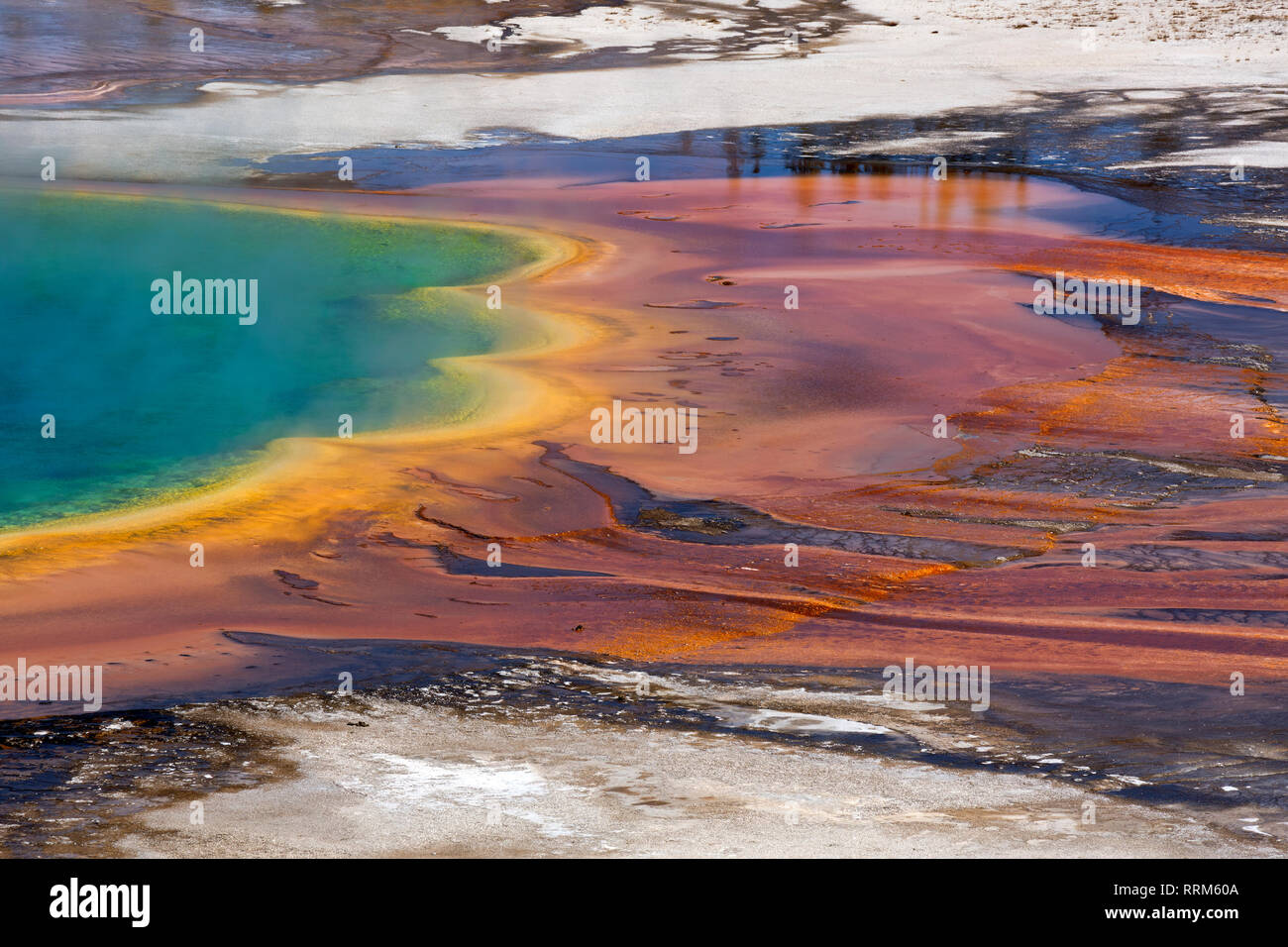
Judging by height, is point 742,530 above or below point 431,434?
below

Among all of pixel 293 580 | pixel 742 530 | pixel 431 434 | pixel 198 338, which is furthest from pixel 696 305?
pixel 293 580

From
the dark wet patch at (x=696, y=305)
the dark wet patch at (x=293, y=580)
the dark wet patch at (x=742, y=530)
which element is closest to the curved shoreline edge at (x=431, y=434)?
the dark wet patch at (x=696, y=305)

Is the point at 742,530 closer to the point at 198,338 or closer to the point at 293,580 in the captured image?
the point at 293,580

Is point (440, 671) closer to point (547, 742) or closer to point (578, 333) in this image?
point (547, 742)

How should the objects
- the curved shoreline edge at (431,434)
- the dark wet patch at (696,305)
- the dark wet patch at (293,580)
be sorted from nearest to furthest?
the dark wet patch at (293,580)
the curved shoreline edge at (431,434)
the dark wet patch at (696,305)

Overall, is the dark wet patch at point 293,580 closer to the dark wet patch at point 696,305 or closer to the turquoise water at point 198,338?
the turquoise water at point 198,338

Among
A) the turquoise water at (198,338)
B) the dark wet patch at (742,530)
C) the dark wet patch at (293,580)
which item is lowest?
the dark wet patch at (293,580)

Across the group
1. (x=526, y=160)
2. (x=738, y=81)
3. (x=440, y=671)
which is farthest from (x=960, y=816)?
(x=738, y=81)

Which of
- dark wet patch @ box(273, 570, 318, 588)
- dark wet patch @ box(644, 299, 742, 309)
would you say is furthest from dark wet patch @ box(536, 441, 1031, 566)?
dark wet patch @ box(644, 299, 742, 309)

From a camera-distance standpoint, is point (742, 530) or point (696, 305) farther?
point (696, 305)
